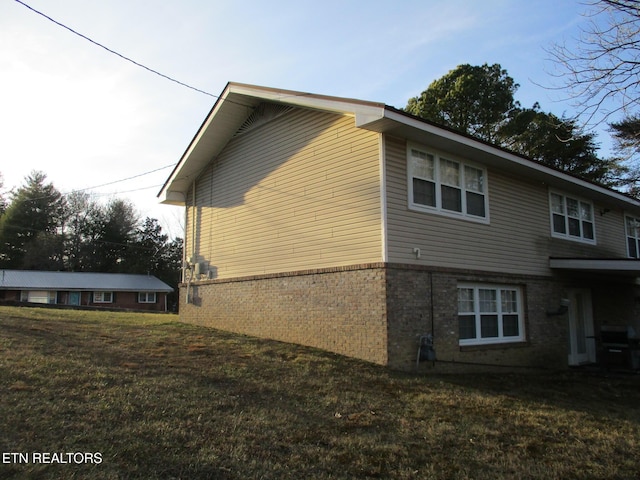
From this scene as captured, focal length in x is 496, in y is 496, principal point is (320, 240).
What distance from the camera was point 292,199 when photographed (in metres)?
12.4

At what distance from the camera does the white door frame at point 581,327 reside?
1560 centimetres

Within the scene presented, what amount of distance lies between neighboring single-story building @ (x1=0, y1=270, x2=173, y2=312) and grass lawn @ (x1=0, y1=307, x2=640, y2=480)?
33297mm

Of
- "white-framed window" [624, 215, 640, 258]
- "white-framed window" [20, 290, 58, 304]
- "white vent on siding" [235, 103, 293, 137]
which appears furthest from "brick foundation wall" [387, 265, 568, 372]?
"white-framed window" [20, 290, 58, 304]

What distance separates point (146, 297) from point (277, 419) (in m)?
42.1

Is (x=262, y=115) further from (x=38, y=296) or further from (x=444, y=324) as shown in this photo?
(x=38, y=296)

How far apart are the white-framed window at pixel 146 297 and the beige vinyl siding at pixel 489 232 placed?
38255 mm

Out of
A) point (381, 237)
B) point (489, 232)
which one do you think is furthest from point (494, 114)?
point (381, 237)

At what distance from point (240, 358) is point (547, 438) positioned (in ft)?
18.5

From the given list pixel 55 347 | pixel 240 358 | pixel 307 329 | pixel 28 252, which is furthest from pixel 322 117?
pixel 28 252

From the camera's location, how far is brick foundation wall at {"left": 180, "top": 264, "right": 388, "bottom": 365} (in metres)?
9.95

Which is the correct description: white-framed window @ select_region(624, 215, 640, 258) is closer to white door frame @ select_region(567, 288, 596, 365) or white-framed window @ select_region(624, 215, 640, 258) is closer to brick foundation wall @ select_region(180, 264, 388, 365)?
white door frame @ select_region(567, 288, 596, 365)

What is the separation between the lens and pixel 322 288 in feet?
36.8

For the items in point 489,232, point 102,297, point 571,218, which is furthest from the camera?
point 102,297

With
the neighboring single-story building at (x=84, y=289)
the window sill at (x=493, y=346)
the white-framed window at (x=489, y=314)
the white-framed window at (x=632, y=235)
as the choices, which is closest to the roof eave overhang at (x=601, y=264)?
the white-framed window at (x=489, y=314)
